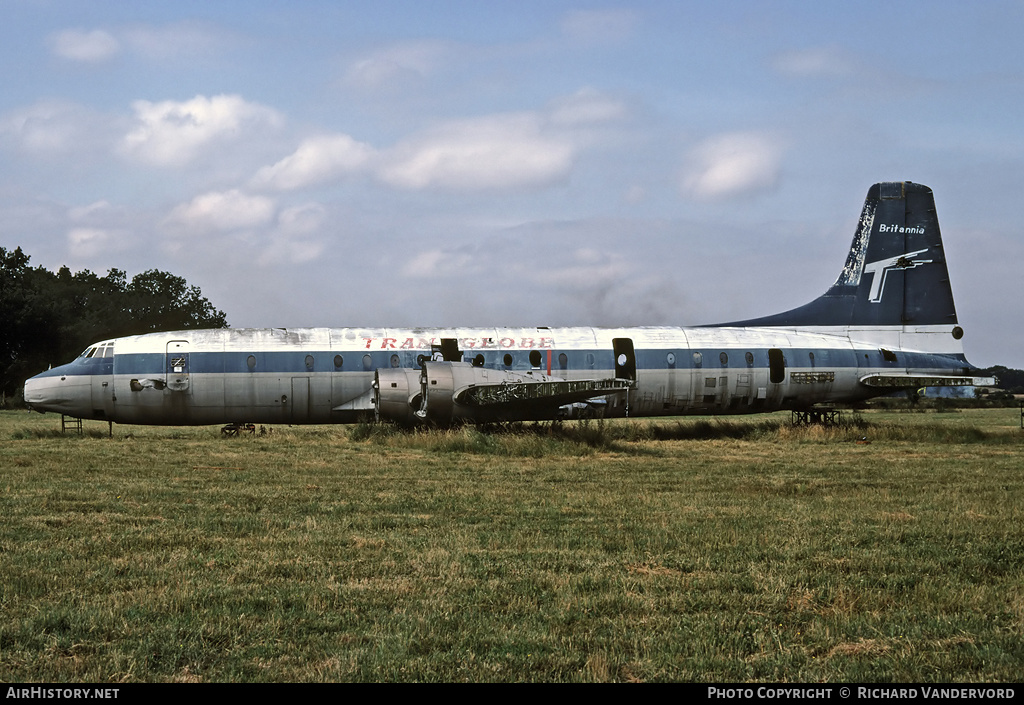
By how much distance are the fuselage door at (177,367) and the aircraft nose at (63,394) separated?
8.32 ft

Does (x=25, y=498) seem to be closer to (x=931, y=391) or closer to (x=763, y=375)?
(x=763, y=375)

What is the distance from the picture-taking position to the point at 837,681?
20.9 ft

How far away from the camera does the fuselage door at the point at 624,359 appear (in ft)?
98.7

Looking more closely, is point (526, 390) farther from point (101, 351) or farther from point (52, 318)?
point (52, 318)

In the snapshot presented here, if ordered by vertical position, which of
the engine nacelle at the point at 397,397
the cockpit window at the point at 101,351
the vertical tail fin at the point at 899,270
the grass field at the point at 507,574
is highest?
the vertical tail fin at the point at 899,270

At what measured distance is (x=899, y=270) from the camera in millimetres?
33750

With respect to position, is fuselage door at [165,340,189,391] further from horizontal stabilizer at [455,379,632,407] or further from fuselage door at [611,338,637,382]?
fuselage door at [611,338,637,382]

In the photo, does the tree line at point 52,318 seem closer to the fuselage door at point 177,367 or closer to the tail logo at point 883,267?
the fuselage door at point 177,367

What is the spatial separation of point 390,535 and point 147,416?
18687 mm

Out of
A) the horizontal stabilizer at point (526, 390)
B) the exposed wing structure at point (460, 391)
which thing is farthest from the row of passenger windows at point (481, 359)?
the horizontal stabilizer at point (526, 390)

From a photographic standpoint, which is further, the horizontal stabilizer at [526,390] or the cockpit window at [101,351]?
the cockpit window at [101,351]

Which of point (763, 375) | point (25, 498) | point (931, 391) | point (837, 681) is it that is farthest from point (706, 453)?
point (837, 681)

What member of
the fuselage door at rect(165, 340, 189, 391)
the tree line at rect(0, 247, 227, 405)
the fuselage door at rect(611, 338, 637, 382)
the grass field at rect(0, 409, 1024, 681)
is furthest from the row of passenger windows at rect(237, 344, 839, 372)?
the tree line at rect(0, 247, 227, 405)

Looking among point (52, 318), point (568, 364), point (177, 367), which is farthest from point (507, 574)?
point (52, 318)
